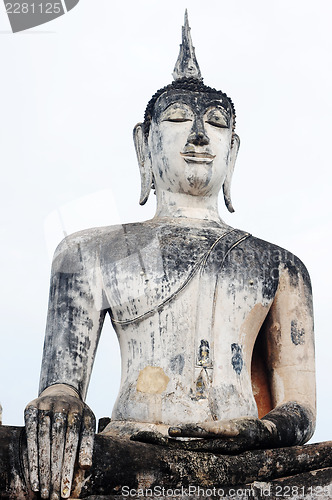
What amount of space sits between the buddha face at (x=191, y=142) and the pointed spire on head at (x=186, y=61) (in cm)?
42

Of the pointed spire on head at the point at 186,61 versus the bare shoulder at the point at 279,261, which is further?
the pointed spire on head at the point at 186,61

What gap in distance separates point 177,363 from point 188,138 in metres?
1.97

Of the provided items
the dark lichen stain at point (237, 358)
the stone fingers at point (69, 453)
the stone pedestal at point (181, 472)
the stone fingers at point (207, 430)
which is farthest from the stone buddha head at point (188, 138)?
the stone fingers at point (69, 453)

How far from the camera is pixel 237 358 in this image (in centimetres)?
694

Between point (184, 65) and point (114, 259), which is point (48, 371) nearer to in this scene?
point (114, 259)

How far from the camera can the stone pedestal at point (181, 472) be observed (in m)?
5.46

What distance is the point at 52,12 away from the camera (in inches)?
297

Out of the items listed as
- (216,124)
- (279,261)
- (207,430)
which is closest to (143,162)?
(216,124)

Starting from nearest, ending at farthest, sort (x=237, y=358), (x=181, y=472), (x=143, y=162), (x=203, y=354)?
(x=181, y=472), (x=203, y=354), (x=237, y=358), (x=143, y=162)

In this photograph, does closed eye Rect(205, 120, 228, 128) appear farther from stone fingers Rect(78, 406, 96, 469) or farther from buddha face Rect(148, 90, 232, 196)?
stone fingers Rect(78, 406, 96, 469)

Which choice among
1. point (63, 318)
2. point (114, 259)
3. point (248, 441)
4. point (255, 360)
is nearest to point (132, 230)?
point (114, 259)

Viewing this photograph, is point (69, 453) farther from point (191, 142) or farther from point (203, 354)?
point (191, 142)
